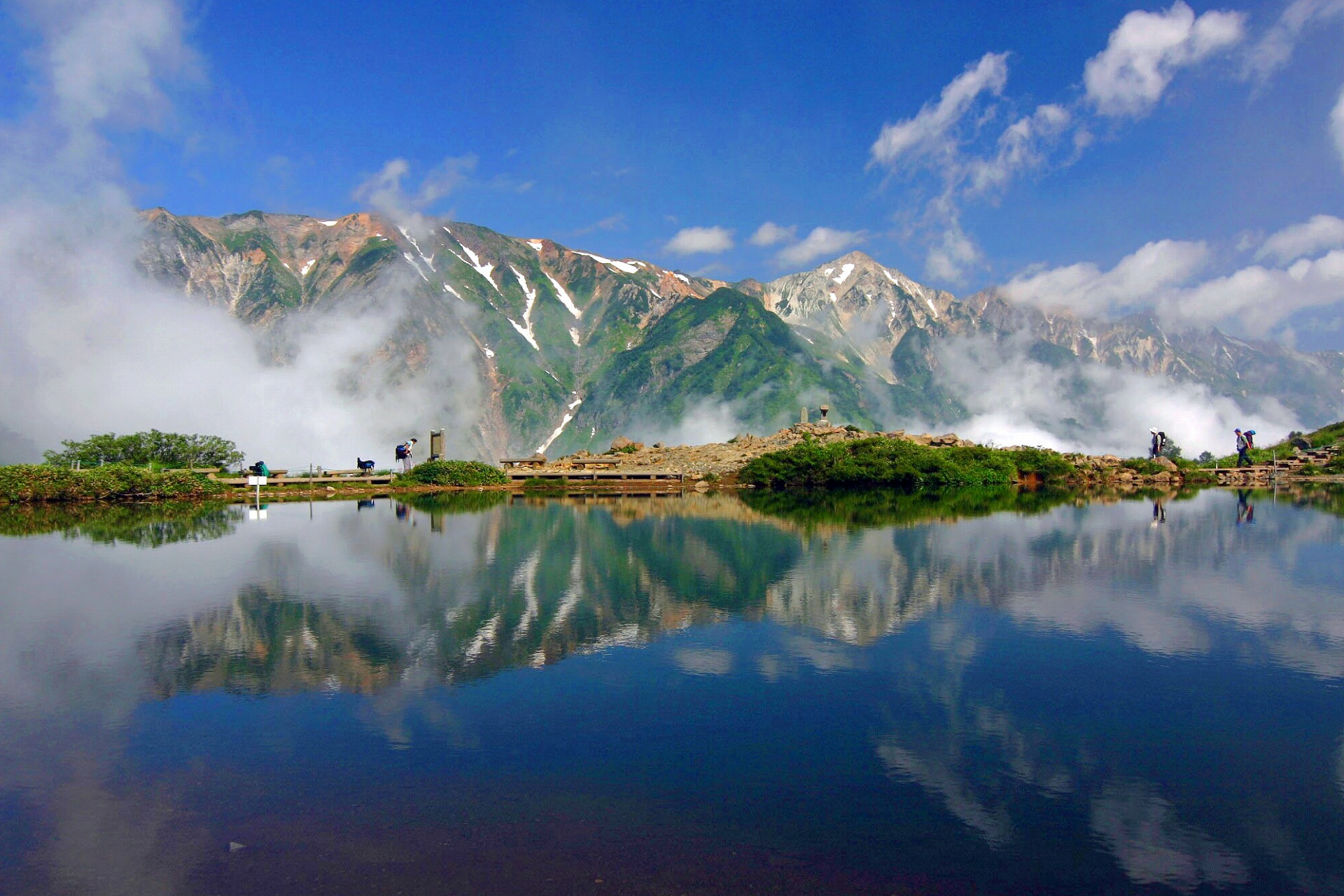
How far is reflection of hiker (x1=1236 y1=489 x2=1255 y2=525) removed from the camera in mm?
34688

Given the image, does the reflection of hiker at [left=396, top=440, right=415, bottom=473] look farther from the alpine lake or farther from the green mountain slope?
the green mountain slope

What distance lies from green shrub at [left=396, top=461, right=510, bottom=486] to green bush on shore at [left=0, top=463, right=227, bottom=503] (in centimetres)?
1129

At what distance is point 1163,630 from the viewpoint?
15188mm

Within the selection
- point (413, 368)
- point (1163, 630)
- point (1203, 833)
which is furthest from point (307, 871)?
point (413, 368)

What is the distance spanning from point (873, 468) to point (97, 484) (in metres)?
47.5

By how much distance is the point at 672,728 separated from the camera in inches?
410

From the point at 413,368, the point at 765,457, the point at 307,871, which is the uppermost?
the point at 413,368

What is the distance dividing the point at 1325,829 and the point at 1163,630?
774 cm

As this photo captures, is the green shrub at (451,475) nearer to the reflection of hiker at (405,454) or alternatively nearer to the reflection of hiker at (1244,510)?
the reflection of hiker at (405,454)

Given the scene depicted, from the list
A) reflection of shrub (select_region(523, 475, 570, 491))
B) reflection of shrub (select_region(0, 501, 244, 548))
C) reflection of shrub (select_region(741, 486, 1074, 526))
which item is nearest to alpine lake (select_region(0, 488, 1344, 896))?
reflection of shrub (select_region(0, 501, 244, 548))

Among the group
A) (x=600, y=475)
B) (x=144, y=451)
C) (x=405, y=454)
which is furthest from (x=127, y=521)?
(x=600, y=475)

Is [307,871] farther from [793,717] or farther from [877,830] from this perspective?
[793,717]

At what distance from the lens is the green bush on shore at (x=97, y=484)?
43.9 meters

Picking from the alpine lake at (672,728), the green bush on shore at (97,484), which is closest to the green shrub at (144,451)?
the green bush on shore at (97,484)
